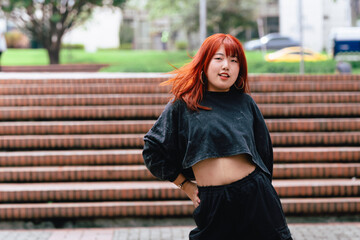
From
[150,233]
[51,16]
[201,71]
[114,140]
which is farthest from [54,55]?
[201,71]

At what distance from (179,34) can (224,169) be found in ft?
177

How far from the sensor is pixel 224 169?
8.41ft

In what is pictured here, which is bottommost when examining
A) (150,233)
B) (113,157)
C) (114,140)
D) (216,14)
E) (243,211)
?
(150,233)

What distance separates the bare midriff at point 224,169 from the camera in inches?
101

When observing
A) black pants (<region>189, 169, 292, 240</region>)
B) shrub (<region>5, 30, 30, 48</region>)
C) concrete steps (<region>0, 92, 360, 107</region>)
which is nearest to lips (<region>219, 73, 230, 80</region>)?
black pants (<region>189, 169, 292, 240</region>)

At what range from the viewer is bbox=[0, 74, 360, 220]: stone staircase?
5.54 metres

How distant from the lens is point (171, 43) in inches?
2072

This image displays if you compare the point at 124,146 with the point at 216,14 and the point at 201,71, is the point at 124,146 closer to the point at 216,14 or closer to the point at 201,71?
the point at 201,71

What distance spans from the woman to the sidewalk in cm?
246

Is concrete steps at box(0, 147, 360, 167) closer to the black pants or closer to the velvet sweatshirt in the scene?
the velvet sweatshirt

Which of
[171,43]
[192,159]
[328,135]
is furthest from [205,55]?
[171,43]

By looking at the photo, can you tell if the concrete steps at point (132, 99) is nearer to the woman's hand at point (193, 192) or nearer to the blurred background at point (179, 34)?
the blurred background at point (179, 34)

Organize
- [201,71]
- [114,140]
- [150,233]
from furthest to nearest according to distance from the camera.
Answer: [114,140] → [150,233] → [201,71]

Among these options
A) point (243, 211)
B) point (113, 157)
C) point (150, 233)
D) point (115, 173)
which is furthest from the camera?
point (113, 157)
